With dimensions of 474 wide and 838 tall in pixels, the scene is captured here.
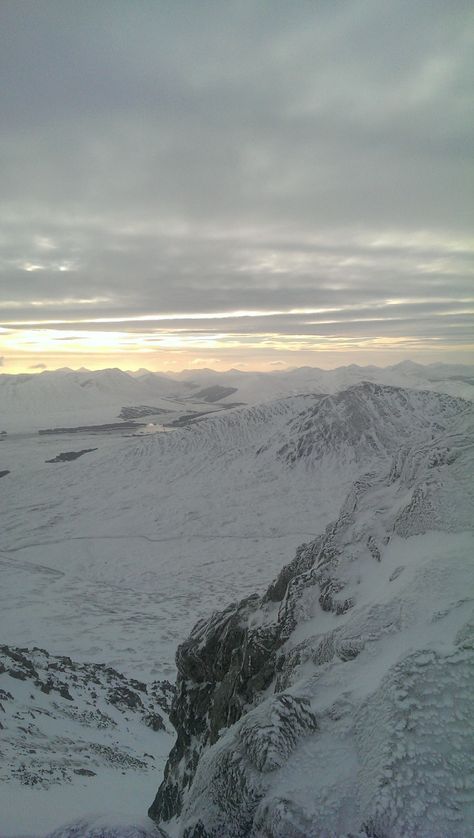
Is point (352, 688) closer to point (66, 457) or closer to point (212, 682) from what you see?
point (212, 682)

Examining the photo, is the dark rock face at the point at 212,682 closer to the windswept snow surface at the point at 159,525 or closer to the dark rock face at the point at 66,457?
the windswept snow surface at the point at 159,525

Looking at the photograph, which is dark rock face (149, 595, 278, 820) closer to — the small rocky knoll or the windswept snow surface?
the windswept snow surface

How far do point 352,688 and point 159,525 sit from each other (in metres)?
41.7

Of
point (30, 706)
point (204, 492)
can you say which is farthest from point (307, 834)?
point (204, 492)

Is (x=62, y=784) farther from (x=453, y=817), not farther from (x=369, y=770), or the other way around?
(x=453, y=817)

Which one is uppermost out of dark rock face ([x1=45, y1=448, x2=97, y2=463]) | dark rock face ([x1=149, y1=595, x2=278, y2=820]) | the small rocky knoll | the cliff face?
the cliff face

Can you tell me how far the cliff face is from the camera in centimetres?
456

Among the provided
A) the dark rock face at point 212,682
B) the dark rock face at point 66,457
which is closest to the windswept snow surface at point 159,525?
the dark rock face at point 212,682

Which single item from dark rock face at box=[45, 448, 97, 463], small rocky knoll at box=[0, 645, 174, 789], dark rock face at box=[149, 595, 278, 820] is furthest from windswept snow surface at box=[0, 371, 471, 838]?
dark rock face at box=[45, 448, 97, 463]

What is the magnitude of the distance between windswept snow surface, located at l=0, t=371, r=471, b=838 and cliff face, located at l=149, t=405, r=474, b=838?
2.15 meters

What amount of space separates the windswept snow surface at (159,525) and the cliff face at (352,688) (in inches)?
84.7

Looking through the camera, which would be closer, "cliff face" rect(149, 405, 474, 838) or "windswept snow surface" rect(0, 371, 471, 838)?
"cliff face" rect(149, 405, 474, 838)

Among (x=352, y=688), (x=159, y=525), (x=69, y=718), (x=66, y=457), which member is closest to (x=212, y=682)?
(x=352, y=688)

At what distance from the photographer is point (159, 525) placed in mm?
45875
